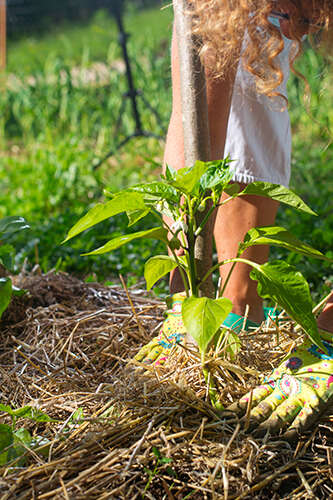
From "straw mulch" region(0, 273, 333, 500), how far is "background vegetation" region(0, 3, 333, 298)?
74cm

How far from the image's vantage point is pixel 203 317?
0.97m

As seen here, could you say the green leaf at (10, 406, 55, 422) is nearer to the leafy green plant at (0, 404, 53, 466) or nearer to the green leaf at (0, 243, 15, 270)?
the leafy green plant at (0, 404, 53, 466)

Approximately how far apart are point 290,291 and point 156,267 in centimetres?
31

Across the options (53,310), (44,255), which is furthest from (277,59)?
(44,255)

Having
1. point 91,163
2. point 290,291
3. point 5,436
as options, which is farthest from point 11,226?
A: point 91,163

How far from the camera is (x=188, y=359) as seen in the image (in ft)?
4.10

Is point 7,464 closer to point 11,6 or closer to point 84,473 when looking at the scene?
point 84,473

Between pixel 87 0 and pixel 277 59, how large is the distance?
13.3 m

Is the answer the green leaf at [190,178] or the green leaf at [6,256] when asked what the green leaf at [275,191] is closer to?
the green leaf at [190,178]

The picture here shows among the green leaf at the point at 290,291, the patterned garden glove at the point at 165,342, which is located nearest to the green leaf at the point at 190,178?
the green leaf at the point at 290,291

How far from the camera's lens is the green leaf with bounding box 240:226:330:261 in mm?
1086

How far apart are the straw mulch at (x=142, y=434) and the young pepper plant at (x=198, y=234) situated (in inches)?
3.9

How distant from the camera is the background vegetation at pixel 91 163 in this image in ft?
8.30

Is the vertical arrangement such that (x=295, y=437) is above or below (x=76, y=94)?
below
